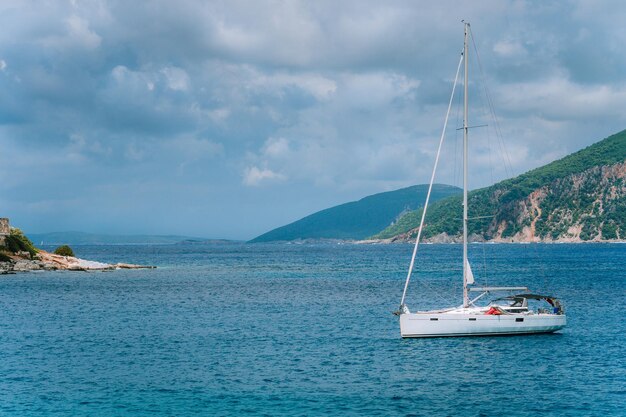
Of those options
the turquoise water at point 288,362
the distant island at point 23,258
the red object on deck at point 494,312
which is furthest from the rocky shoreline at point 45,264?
the red object on deck at point 494,312

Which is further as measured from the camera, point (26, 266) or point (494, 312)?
point (26, 266)

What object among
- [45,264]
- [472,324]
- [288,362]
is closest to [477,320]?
[472,324]

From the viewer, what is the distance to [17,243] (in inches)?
5433

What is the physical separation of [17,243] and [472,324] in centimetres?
11244

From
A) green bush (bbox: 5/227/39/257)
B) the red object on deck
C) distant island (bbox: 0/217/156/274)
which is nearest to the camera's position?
the red object on deck

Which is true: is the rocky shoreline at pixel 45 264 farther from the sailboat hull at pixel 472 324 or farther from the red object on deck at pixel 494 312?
the red object on deck at pixel 494 312

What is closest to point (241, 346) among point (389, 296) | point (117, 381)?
point (117, 381)

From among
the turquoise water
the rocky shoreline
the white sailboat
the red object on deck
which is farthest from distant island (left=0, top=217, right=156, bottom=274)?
the red object on deck

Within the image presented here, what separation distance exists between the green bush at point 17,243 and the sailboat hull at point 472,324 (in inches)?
4258

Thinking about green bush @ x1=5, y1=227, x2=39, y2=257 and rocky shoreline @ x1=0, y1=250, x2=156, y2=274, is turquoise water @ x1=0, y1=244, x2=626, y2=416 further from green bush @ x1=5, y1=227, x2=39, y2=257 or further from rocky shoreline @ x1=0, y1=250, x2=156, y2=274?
green bush @ x1=5, y1=227, x2=39, y2=257

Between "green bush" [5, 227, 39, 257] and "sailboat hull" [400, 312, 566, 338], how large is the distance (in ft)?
355

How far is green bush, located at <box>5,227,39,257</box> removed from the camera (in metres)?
136

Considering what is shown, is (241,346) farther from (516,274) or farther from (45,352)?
(516,274)

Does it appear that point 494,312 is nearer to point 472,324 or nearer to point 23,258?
point 472,324
